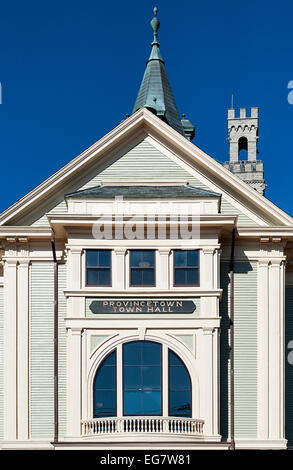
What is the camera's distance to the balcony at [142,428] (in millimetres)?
20484

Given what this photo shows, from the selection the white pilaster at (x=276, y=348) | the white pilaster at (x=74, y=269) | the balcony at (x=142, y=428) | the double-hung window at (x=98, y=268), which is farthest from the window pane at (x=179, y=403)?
the white pilaster at (x=74, y=269)

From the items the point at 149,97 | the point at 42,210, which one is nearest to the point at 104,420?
the point at 42,210

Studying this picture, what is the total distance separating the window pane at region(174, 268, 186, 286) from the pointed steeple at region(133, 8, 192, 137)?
390 inches

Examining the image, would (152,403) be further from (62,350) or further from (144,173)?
(144,173)

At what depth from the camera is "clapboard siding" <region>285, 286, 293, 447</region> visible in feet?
75.0

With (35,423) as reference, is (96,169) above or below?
above

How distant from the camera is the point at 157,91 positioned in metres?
32.0

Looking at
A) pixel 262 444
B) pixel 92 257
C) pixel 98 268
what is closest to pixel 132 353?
pixel 98 268

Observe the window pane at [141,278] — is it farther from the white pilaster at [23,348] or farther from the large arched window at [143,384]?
the white pilaster at [23,348]

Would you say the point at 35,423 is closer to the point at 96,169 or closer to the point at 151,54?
the point at 96,169

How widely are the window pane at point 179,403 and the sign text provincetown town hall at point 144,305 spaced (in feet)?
0.10

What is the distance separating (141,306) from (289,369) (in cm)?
558
